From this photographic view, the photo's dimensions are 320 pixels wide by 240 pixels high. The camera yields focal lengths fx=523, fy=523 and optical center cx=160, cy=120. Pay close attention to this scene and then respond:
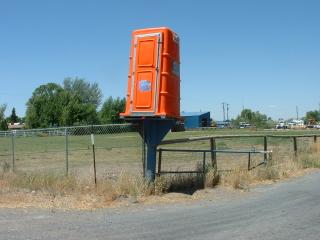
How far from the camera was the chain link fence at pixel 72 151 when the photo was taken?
69.2 feet

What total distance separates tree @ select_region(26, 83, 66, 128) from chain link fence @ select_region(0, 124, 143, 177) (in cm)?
6930

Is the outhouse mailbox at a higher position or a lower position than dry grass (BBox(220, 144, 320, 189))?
higher

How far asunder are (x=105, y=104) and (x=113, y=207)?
106 metres

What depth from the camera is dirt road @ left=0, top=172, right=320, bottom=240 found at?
26.0 feet

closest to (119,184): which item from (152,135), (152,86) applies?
(152,135)

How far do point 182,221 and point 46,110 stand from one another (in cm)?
10627

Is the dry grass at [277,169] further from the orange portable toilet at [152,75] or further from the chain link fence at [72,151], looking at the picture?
the chain link fence at [72,151]

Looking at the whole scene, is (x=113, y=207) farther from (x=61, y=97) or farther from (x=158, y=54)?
(x=61, y=97)

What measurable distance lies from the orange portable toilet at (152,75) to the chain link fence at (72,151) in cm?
789

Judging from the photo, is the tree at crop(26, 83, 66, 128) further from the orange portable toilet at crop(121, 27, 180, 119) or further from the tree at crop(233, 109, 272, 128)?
the orange portable toilet at crop(121, 27, 180, 119)

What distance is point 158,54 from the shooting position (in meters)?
11.5

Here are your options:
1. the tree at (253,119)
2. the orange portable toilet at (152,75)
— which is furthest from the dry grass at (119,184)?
the tree at (253,119)

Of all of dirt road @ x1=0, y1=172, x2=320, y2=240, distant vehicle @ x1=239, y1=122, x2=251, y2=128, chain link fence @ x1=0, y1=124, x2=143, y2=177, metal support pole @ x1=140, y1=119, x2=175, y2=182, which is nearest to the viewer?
dirt road @ x1=0, y1=172, x2=320, y2=240

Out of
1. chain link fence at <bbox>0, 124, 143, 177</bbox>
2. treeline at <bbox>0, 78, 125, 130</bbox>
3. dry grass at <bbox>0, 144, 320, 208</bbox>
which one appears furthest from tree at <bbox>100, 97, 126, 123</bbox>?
dry grass at <bbox>0, 144, 320, 208</bbox>
